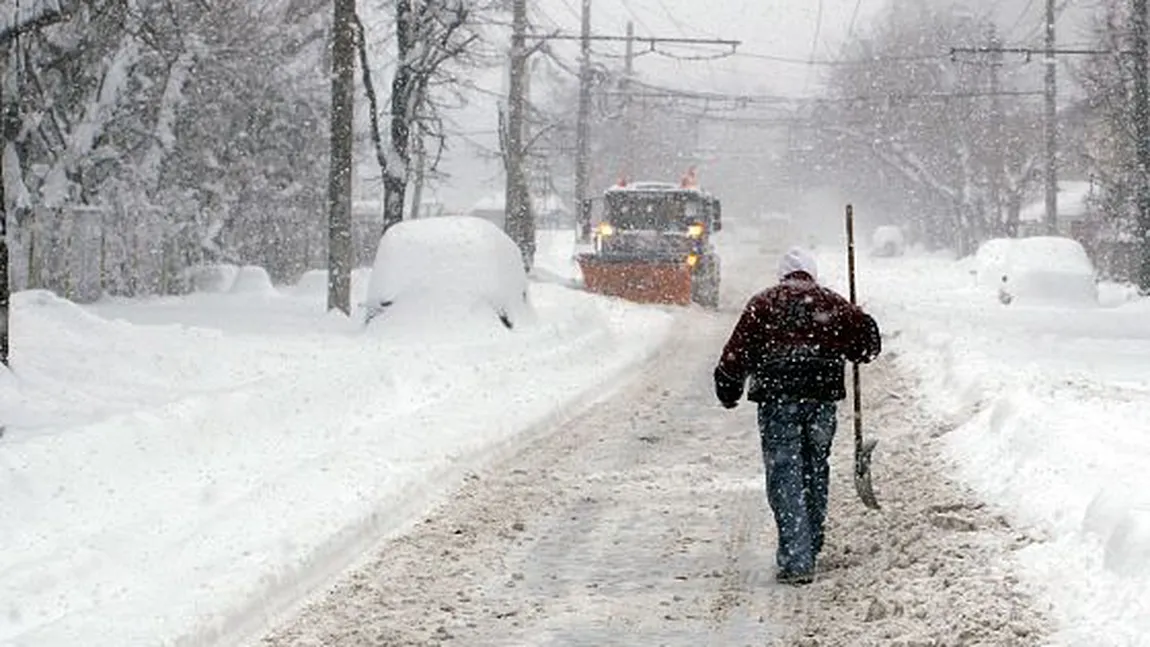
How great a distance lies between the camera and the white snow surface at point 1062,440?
614 cm

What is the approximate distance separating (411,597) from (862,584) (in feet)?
7.35

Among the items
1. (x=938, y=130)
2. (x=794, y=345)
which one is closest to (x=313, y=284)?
(x=794, y=345)

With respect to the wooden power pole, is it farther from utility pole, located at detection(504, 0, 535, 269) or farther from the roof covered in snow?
the roof covered in snow

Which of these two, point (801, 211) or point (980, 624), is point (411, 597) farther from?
point (801, 211)

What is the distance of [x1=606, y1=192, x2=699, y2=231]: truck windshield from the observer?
30.6m

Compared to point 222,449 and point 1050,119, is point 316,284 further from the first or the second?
point 1050,119

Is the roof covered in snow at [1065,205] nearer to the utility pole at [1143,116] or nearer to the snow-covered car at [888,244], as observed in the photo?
the snow-covered car at [888,244]

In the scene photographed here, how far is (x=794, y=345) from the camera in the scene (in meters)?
7.75

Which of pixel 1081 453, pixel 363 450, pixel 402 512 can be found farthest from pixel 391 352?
pixel 1081 453

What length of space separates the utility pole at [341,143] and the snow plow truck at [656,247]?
789cm

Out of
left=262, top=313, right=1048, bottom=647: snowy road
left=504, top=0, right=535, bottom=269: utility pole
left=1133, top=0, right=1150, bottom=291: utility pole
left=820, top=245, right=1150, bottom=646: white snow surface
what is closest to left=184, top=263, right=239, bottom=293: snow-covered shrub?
left=504, top=0, right=535, bottom=269: utility pole

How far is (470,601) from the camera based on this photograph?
7.16 m

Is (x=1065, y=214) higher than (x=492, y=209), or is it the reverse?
(x=492, y=209)

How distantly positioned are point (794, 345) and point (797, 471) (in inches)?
26.1
